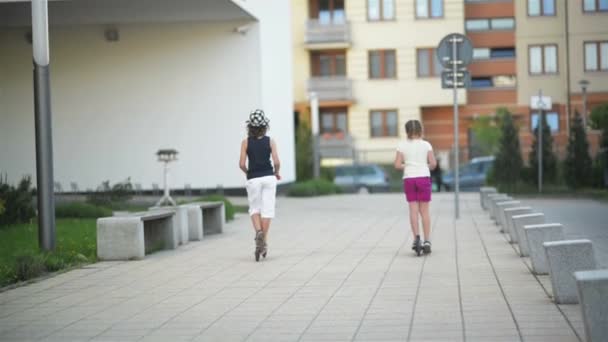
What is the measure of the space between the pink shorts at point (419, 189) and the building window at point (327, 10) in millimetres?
42125

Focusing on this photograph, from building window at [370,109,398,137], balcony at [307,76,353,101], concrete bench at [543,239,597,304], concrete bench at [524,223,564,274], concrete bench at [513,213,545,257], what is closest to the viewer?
concrete bench at [543,239,597,304]

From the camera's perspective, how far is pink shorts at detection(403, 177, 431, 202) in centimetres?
1448

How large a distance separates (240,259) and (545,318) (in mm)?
6249

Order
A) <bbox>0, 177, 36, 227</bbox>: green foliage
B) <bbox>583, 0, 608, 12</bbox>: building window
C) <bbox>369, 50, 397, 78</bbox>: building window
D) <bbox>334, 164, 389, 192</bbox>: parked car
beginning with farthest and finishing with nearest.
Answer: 1. <bbox>369, 50, 397, 78</bbox>: building window
2. <bbox>583, 0, 608, 12</bbox>: building window
3. <bbox>334, 164, 389, 192</bbox>: parked car
4. <bbox>0, 177, 36, 227</bbox>: green foliage

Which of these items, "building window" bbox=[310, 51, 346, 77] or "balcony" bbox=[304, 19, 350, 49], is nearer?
"balcony" bbox=[304, 19, 350, 49]

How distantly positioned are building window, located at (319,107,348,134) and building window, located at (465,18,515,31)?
314 inches

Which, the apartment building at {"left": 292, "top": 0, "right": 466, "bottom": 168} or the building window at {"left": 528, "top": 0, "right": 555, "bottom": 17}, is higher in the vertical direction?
the building window at {"left": 528, "top": 0, "right": 555, "bottom": 17}

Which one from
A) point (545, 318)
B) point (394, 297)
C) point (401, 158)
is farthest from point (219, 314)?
point (401, 158)

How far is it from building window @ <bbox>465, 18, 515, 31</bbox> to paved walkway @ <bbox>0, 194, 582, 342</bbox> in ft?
140

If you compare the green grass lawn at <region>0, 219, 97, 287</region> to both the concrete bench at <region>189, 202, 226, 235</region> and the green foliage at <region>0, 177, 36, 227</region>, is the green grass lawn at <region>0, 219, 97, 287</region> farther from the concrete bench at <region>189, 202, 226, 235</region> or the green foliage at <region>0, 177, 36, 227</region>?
the concrete bench at <region>189, 202, 226, 235</region>

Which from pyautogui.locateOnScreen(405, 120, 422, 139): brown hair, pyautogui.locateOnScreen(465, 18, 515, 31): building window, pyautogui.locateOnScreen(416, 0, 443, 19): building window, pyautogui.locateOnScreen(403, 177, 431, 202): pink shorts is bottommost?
pyautogui.locateOnScreen(403, 177, 431, 202): pink shorts

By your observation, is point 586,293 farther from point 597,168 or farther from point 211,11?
point 597,168

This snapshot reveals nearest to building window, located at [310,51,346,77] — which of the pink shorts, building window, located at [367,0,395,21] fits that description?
building window, located at [367,0,395,21]

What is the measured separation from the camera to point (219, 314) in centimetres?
932
